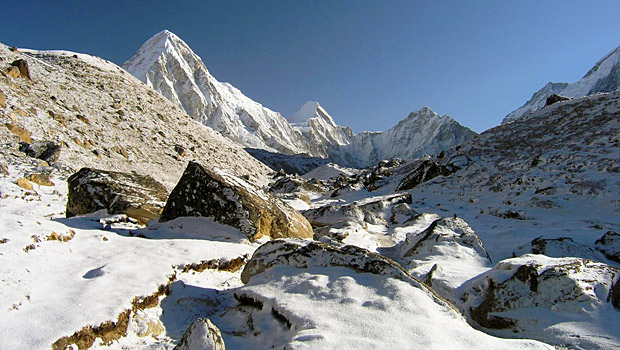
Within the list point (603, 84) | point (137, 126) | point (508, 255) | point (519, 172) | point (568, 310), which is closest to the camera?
point (568, 310)

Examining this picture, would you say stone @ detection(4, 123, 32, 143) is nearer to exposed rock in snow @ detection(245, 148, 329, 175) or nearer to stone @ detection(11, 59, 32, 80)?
stone @ detection(11, 59, 32, 80)

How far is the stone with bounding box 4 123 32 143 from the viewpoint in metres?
15.7

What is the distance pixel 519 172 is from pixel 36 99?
1168 inches

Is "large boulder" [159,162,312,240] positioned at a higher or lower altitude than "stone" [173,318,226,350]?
higher

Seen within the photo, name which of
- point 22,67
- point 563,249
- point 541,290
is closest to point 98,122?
point 22,67

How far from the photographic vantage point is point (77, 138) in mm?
19141

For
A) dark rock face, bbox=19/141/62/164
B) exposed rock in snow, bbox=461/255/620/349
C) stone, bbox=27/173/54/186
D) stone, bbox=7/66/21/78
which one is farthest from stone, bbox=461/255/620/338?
stone, bbox=7/66/21/78

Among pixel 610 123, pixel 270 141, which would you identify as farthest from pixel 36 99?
pixel 270 141

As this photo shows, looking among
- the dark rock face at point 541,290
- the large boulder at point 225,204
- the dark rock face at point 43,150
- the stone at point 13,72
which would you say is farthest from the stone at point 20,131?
the dark rock face at point 541,290

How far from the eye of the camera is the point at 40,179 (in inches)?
509

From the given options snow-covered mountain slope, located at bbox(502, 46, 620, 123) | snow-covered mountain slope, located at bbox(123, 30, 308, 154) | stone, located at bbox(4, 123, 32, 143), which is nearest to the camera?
stone, located at bbox(4, 123, 32, 143)

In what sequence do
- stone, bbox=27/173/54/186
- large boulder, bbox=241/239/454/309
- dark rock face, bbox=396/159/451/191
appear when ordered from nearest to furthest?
large boulder, bbox=241/239/454/309 → stone, bbox=27/173/54/186 → dark rock face, bbox=396/159/451/191

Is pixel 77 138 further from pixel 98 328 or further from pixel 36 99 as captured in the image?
pixel 98 328

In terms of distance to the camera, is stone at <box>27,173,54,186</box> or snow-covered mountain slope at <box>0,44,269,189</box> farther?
snow-covered mountain slope at <box>0,44,269,189</box>
